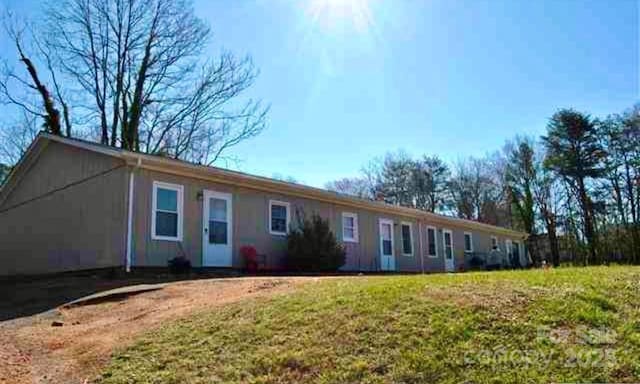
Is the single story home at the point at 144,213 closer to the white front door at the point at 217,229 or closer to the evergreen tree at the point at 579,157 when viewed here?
the white front door at the point at 217,229

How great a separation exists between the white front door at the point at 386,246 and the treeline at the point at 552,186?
1552 cm

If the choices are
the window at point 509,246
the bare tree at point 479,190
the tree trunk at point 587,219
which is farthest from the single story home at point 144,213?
the bare tree at point 479,190

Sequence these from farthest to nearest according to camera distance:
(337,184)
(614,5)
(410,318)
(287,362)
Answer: (337,184), (614,5), (410,318), (287,362)

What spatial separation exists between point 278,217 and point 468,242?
14119 millimetres

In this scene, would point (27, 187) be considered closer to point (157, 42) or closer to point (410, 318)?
point (157, 42)

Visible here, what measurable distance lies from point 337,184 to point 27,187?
3005 centimetres

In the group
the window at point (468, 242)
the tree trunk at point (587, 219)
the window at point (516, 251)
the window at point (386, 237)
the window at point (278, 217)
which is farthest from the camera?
the window at point (516, 251)

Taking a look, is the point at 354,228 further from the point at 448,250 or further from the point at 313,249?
the point at 448,250

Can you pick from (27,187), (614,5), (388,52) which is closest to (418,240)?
(388,52)

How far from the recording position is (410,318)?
4.97m

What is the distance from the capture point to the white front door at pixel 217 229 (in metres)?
13.6

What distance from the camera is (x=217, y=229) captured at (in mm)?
13906

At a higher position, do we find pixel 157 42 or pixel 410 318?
pixel 157 42

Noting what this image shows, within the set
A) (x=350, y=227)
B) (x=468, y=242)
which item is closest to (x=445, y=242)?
(x=468, y=242)
